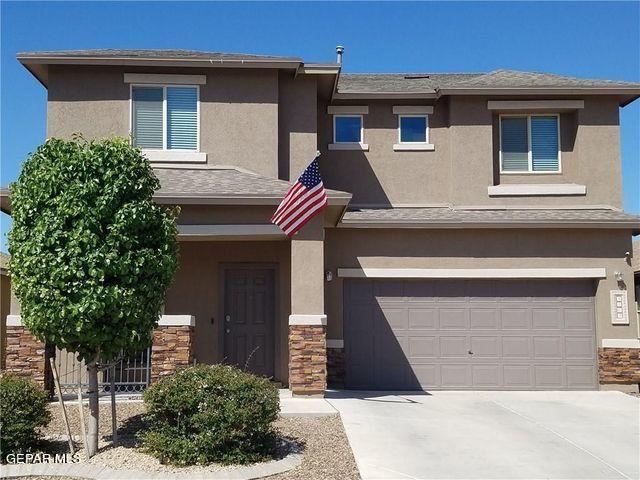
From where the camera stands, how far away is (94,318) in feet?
29.1

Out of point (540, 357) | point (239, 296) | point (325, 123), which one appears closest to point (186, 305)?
point (239, 296)

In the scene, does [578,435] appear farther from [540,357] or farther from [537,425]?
[540,357]

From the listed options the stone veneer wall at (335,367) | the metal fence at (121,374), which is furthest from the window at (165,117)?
the stone veneer wall at (335,367)

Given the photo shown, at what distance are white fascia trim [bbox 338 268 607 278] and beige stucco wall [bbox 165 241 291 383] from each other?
4.53ft

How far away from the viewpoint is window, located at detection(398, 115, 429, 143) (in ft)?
57.4

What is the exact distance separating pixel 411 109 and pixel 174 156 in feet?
18.7

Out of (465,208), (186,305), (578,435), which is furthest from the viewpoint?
(465,208)

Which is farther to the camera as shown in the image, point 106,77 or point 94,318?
→ point 106,77

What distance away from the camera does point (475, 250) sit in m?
16.0

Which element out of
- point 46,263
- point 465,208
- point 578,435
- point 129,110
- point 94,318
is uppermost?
point 129,110

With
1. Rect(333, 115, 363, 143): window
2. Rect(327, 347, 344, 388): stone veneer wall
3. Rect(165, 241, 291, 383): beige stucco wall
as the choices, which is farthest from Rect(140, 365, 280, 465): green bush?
Rect(333, 115, 363, 143): window

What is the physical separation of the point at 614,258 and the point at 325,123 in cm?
704

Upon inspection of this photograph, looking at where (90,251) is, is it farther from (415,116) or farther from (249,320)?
(415,116)

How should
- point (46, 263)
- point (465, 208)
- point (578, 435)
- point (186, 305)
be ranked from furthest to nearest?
1. point (465, 208)
2. point (186, 305)
3. point (578, 435)
4. point (46, 263)
